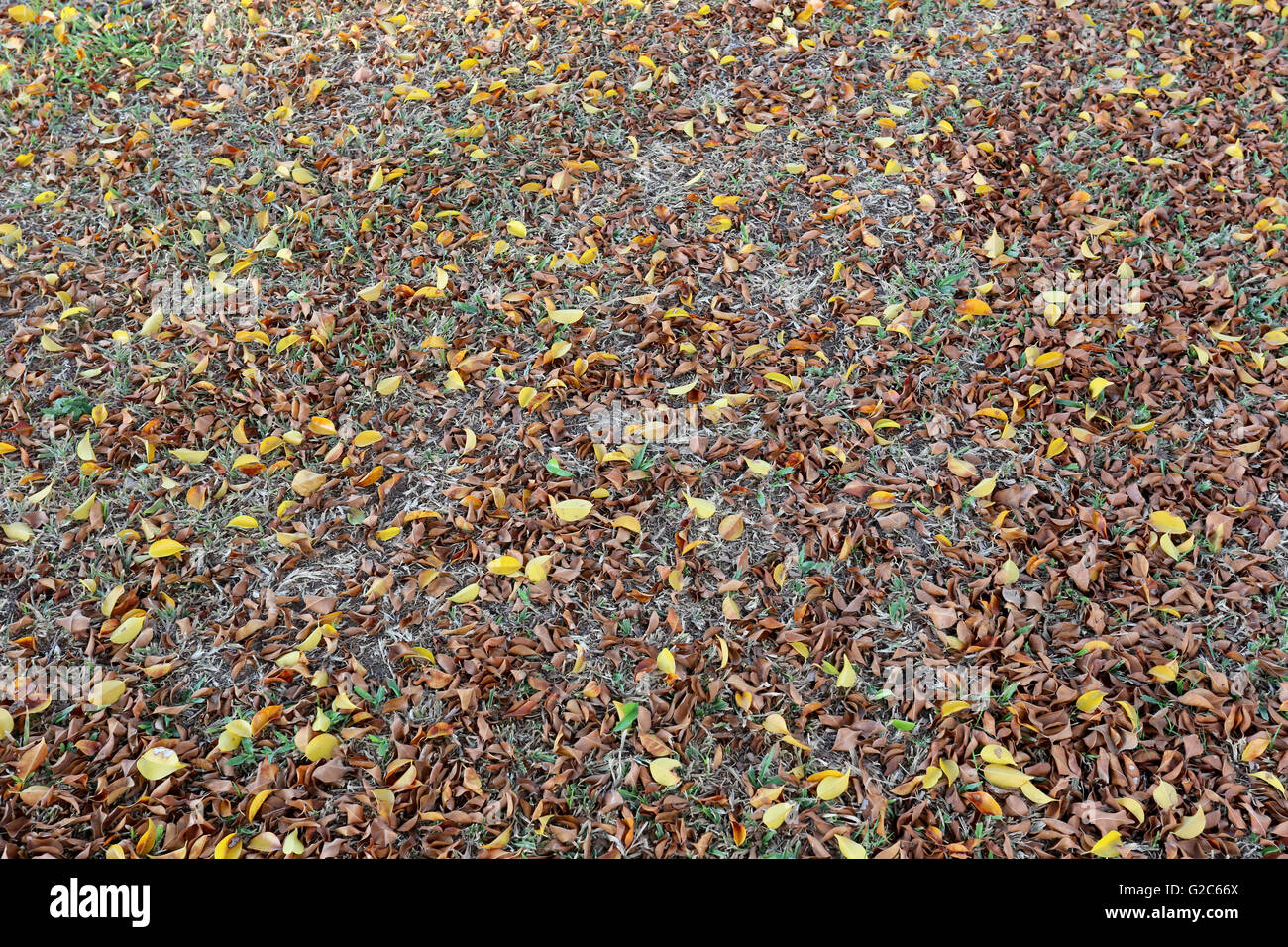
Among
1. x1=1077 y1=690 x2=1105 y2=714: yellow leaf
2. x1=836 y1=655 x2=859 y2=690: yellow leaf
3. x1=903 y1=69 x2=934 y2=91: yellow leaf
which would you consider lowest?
x1=836 y1=655 x2=859 y2=690: yellow leaf

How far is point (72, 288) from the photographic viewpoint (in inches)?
135

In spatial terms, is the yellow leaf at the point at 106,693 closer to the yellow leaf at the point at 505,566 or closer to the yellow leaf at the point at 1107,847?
the yellow leaf at the point at 505,566

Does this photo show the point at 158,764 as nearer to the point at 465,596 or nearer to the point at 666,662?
the point at 465,596

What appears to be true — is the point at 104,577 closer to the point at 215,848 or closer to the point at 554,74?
the point at 215,848

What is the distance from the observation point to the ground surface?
2.34 meters

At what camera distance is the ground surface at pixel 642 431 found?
2.34m

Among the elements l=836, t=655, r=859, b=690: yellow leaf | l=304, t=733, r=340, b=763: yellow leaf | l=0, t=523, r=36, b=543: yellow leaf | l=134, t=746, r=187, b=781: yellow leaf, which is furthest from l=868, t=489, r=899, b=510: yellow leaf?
l=0, t=523, r=36, b=543: yellow leaf

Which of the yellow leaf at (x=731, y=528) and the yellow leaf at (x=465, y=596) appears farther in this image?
the yellow leaf at (x=731, y=528)

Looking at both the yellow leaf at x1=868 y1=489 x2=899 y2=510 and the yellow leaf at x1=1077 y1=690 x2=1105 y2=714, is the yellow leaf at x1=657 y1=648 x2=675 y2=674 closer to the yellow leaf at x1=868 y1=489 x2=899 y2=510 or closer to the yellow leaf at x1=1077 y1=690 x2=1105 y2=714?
the yellow leaf at x1=868 y1=489 x2=899 y2=510

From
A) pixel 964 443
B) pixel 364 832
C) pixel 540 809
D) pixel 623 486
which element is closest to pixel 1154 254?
pixel 964 443

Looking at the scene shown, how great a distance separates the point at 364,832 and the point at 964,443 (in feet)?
7.51

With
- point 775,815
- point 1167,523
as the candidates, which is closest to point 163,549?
point 775,815

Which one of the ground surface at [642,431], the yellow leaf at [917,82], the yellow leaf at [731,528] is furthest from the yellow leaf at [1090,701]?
the yellow leaf at [917,82]

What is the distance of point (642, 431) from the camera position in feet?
10.0
